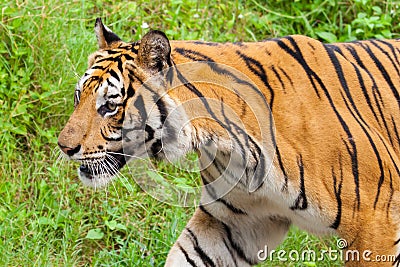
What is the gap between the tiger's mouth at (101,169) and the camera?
314 cm

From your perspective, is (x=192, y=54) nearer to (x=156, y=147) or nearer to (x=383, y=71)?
(x=156, y=147)

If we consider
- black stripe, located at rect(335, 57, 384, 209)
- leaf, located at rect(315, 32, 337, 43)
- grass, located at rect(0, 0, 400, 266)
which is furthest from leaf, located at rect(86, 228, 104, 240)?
leaf, located at rect(315, 32, 337, 43)

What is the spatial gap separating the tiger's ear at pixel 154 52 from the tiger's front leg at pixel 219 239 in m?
0.69

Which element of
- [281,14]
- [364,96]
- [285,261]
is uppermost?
[364,96]

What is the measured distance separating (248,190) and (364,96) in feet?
1.98

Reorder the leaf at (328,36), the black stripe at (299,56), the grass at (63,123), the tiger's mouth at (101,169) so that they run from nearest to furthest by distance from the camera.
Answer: the tiger's mouth at (101,169) < the black stripe at (299,56) < the grass at (63,123) < the leaf at (328,36)

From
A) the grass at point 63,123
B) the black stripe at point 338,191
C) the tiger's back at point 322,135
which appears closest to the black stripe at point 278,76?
the tiger's back at point 322,135

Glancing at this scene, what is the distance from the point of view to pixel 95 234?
13.7ft

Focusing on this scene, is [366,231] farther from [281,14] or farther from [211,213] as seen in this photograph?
[281,14]

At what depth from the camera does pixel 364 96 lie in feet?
11.1

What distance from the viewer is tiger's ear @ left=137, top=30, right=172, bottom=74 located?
301 centimetres

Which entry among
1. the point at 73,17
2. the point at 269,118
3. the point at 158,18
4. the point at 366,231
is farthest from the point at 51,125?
the point at 366,231

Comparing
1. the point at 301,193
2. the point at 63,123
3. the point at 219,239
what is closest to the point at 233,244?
the point at 219,239

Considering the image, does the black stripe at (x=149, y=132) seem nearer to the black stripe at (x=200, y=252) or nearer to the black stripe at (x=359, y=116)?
the black stripe at (x=200, y=252)
